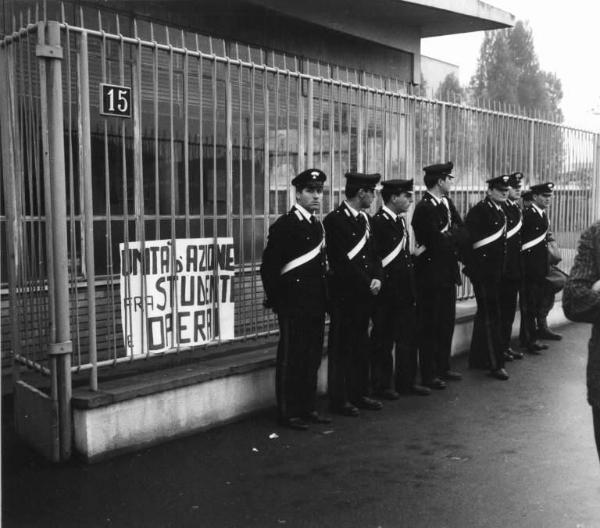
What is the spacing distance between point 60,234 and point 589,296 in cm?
317

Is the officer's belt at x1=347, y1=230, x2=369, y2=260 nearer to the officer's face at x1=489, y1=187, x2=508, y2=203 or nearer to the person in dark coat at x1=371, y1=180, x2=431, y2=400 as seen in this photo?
the person in dark coat at x1=371, y1=180, x2=431, y2=400

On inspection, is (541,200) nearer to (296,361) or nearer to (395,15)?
(296,361)

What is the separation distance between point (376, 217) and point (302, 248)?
3.51 feet

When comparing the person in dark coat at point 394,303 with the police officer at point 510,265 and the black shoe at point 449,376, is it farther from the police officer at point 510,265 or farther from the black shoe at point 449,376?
the police officer at point 510,265

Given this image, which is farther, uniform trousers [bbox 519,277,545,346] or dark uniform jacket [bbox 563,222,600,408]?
uniform trousers [bbox 519,277,545,346]

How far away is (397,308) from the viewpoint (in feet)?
21.9

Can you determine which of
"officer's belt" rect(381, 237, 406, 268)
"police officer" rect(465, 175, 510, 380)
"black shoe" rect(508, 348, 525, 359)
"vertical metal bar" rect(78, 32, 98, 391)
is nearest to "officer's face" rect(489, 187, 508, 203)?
"police officer" rect(465, 175, 510, 380)

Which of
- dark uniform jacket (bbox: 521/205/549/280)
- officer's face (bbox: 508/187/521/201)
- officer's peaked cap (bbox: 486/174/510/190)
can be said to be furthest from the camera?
dark uniform jacket (bbox: 521/205/549/280)

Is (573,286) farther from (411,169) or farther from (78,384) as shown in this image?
(411,169)

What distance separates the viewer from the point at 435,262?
6961 millimetres

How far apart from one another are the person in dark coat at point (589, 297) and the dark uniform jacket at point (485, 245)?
420 cm

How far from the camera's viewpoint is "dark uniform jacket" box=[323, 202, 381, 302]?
605cm

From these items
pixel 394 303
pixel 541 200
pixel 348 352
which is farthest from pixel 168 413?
pixel 541 200

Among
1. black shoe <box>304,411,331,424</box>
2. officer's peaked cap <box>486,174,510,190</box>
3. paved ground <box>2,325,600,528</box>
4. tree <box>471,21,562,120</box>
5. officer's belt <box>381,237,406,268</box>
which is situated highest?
tree <box>471,21,562,120</box>
